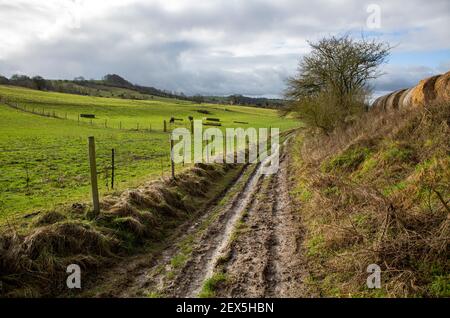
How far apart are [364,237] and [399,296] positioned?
1.79 m

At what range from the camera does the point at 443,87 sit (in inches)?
542

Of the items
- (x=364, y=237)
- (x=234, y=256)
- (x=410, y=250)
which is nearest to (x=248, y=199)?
(x=234, y=256)

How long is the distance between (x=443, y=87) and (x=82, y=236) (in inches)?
552

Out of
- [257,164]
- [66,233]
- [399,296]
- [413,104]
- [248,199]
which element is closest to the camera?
[399,296]

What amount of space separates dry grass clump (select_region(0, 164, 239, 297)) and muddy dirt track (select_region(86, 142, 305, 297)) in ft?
2.18

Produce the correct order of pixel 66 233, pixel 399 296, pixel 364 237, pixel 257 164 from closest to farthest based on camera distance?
pixel 399 296 < pixel 364 237 < pixel 66 233 < pixel 257 164

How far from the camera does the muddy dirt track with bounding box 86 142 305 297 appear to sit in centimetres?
664

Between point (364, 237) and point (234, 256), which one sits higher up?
point (364, 237)

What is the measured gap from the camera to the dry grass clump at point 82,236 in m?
6.62

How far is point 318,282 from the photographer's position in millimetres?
6773

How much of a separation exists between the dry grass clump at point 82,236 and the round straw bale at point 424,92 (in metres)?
10.1

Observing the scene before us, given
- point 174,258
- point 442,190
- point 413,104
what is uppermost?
point 413,104

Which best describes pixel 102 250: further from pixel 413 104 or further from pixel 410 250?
pixel 413 104

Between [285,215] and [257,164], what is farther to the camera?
[257,164]
